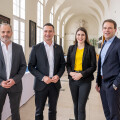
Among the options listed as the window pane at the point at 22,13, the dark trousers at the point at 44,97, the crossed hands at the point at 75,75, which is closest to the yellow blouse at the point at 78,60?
the crossed hands at the point at 75,75

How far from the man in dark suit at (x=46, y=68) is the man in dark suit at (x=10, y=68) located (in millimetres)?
240

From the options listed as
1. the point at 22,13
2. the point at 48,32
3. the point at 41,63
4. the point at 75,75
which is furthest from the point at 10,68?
the point at 22,13

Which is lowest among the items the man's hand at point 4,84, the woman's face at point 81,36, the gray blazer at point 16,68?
the man's hand at point 4,84

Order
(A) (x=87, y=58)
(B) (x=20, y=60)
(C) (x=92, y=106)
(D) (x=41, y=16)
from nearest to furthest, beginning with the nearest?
(B) (x=20, y=60) → (A) (x=87, y=58) → (C) (x=92, y=106) → (D) (x=41, y=16)

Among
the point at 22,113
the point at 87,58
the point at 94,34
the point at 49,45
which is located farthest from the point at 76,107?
the point at 94,34

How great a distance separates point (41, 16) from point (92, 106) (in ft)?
32.3

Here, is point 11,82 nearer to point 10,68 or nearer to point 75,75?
point 10,68

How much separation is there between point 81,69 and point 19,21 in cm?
667

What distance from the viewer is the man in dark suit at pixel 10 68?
251cm

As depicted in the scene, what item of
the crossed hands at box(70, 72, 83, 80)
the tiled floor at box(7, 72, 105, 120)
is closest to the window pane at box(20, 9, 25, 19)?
the tiled floor at box(7, 72, 105, 120)

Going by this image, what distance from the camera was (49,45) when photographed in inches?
112

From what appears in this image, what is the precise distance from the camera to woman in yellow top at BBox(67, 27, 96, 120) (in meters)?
2.89

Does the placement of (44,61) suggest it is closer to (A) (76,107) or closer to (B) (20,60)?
(B) (20,60)

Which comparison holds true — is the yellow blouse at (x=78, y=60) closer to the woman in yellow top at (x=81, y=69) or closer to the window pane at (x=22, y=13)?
the woman in yellow top at (x=81, y=69)
